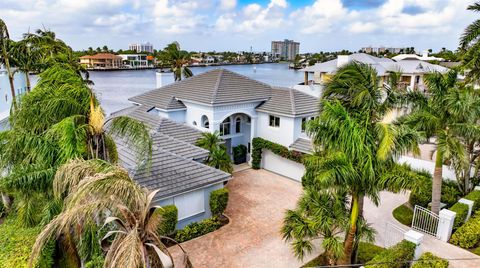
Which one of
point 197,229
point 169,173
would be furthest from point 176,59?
point 197,229

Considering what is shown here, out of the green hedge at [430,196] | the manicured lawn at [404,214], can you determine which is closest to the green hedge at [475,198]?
the green hedge at [430,196]

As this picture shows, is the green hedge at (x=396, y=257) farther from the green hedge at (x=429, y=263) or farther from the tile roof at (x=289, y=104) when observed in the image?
the tile roof at (x=289, y=104)

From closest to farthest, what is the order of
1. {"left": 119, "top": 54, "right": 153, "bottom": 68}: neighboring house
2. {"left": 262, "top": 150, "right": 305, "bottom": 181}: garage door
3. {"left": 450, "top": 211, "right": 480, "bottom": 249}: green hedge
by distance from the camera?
1. {"left": 450, "top": 211, "right": 480, "bottom": 249}: green hedge
2. {"left": 262, "top": 150, "right": 305, "bottom": 181}: garage door
3. {"left": 119, "top": 54, "right": 153, "bottom": 68}: neighboring house

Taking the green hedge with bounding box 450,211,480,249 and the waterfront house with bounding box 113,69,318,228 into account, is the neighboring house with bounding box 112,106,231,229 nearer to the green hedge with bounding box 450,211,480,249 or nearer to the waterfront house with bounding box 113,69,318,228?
the waterfront house with bounding box 113,69,318,228

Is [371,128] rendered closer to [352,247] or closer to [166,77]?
[352,247]

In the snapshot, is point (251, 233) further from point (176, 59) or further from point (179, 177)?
point (176, 59)

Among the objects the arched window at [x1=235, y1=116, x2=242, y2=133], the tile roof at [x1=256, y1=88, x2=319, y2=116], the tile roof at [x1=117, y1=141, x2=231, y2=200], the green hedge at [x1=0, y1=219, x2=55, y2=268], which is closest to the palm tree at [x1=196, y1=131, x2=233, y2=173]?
the tile roof at [x1=117, y1=141, x2=231, y2=200]
